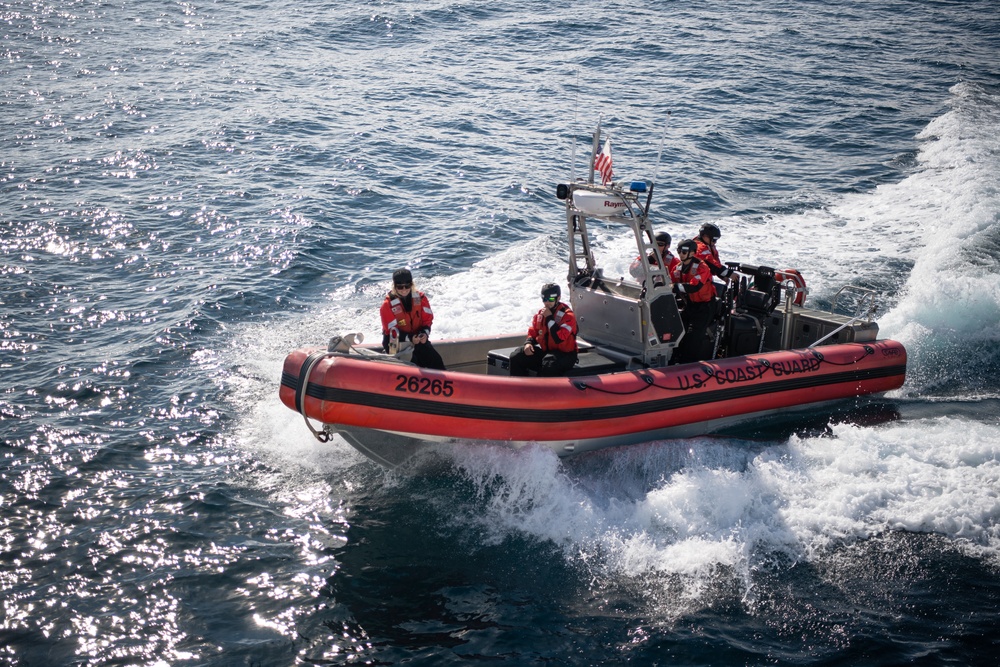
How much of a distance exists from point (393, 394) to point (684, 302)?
308cm

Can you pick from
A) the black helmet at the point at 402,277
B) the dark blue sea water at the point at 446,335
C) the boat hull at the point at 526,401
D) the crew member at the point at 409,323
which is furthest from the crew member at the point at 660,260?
the black helmet at the point at 402,277

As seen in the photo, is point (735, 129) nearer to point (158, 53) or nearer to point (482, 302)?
point (482, 302)

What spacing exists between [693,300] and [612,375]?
4.21 feet

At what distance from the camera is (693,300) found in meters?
8.15

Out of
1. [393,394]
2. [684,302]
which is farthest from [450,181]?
[393,394]

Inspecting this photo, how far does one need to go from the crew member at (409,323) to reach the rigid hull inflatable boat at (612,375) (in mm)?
252

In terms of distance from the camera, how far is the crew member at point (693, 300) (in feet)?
26.5

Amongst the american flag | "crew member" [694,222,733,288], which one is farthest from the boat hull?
the american flag

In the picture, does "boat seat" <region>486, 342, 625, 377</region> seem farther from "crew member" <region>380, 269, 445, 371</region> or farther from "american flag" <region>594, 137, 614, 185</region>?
"american flag" <region>594, 137, 614, 185</region>

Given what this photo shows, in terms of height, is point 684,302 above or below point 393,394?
above

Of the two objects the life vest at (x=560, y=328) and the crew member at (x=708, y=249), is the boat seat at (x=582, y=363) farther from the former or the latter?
the crew member at (x=708, y=249)

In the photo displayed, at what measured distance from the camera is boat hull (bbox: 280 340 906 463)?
679 cm

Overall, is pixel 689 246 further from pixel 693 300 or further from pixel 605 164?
pixel 605 164

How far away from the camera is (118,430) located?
7.82 metres
